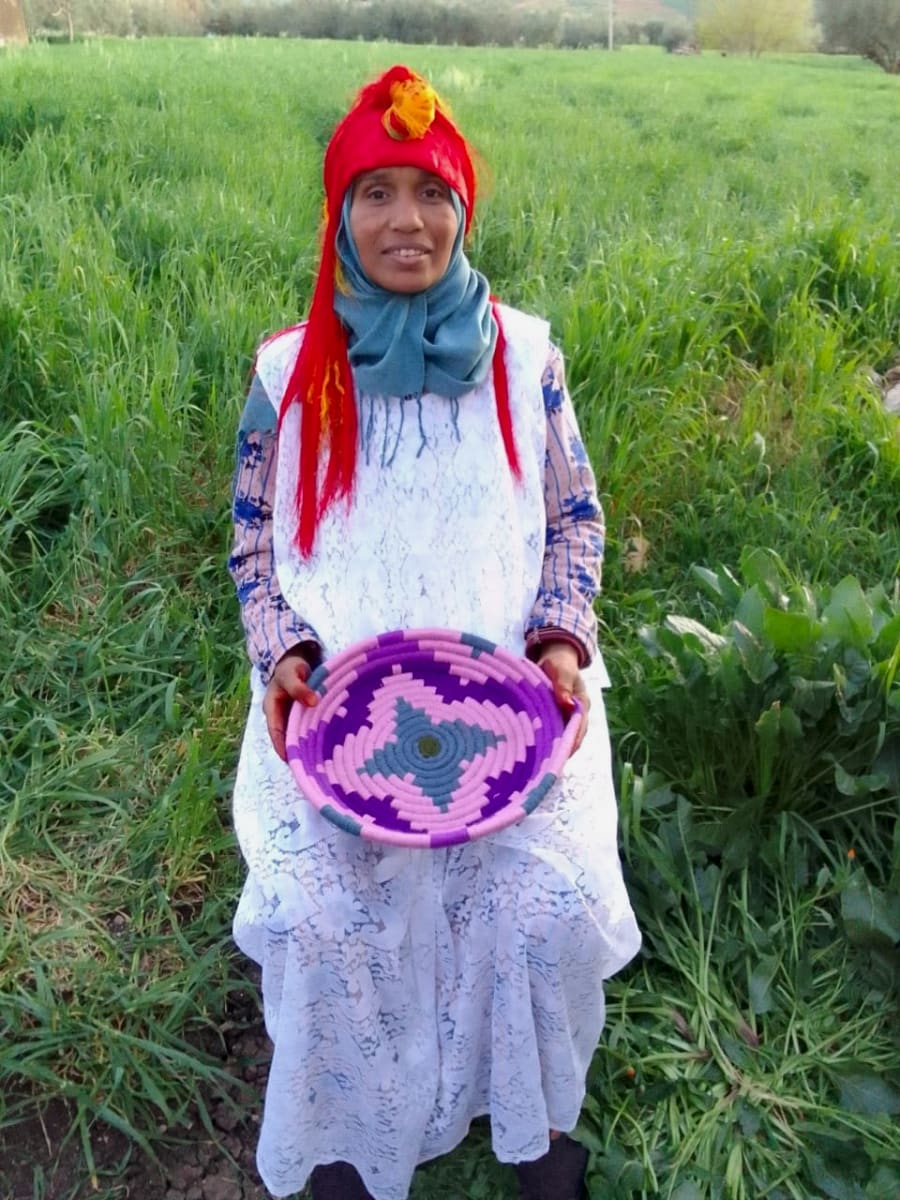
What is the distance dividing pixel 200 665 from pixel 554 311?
1.59 metres

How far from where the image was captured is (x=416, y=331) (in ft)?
5.00

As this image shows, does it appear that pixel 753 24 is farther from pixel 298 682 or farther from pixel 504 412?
pixel 298 682

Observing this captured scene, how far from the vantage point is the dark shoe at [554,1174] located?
5.15 feet

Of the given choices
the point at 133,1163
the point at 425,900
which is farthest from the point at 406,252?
the point at 133,1163

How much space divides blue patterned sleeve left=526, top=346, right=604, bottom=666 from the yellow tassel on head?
402 mm

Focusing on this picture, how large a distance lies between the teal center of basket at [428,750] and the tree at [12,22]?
8108 mm

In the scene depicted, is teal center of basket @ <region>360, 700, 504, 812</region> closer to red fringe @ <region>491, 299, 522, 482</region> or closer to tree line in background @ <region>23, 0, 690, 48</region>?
red fringe @ <region>491, 299, 522, 482</region>

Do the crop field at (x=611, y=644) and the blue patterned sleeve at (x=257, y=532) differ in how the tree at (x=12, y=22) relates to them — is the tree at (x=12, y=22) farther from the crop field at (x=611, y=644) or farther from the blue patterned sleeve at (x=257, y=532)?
the blue patterned sleeve at (x=257, y=532)

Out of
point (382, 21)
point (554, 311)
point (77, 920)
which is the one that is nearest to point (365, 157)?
point (77, 920)

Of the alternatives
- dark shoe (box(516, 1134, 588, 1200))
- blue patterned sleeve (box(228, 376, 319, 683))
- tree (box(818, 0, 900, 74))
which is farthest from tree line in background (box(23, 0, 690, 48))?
dark shoe (box(516, 1134, 588, 1200))

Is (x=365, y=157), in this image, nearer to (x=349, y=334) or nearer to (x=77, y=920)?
(x=349, y=334)

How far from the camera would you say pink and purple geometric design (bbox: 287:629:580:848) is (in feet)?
4.72

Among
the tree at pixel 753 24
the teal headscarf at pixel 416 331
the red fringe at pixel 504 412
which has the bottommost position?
the tree at pixel 753 24

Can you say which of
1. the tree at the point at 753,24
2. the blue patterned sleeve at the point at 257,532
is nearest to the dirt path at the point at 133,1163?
the blue patterned sleeve at the point at 257,532
